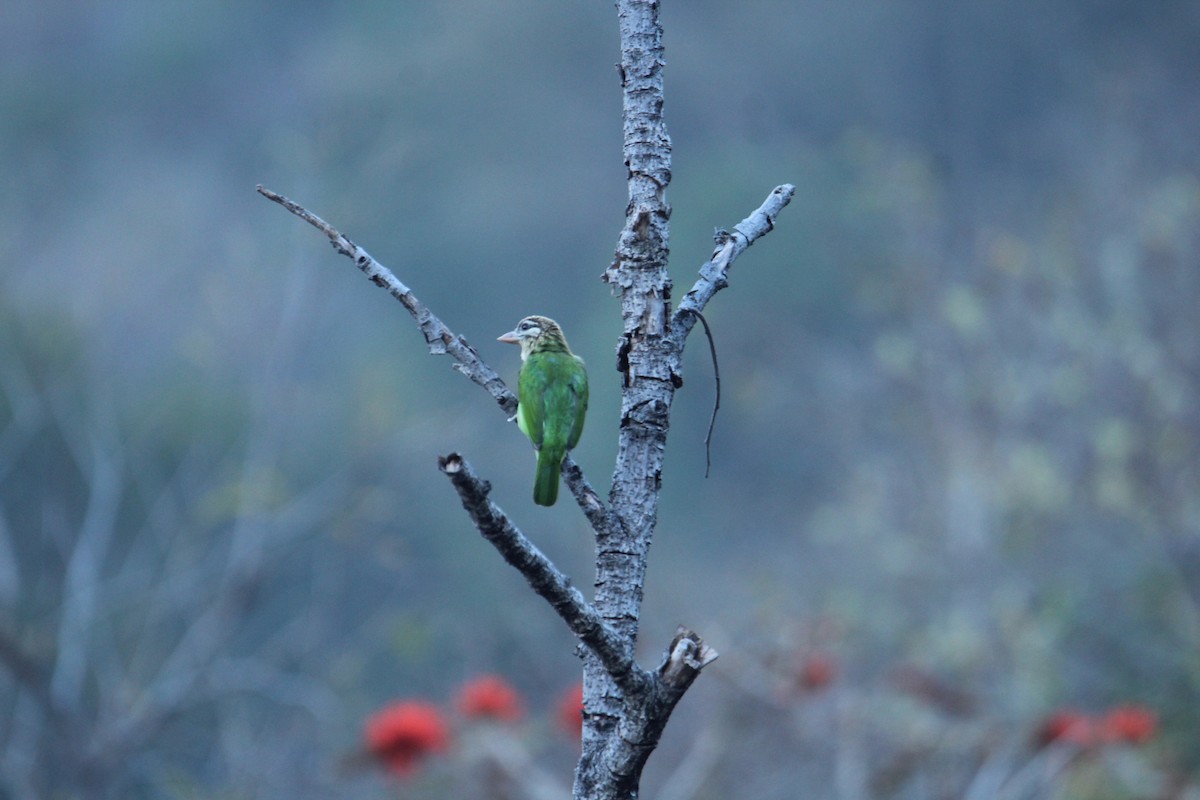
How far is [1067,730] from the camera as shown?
6617 millimetres

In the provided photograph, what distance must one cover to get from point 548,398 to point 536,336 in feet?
2.46

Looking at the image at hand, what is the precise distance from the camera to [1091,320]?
1280cm

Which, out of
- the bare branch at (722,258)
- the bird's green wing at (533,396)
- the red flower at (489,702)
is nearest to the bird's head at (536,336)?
the bird's green wing at (533,396)

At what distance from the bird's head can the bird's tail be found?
86 cm

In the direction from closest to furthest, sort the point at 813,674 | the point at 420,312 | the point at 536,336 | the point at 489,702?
the point at 420,312 → the point at 536,336 → the point at 489,702 → the point at 813,674

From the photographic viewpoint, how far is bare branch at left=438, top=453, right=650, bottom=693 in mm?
2838

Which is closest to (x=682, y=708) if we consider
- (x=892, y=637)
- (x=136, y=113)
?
(x=892, y=637)

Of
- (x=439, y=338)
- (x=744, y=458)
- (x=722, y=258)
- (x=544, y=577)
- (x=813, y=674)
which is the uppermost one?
(x=744, y=458)

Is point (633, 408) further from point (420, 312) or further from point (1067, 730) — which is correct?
A: point (1067, 730)

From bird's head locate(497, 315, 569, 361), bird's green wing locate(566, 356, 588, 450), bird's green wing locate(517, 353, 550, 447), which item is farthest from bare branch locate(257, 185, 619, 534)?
bird's head locate(497, 315, 569, 361)

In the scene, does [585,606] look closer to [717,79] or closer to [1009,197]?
[1009,197]

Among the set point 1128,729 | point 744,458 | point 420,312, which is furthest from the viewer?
point 744,458

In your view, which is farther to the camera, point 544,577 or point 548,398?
point 548,398

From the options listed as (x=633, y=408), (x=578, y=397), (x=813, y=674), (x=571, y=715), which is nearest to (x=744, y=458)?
(x=813, y=674)
